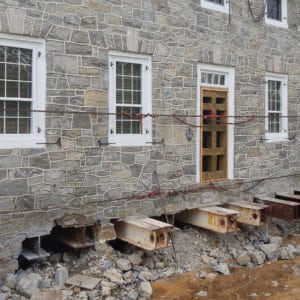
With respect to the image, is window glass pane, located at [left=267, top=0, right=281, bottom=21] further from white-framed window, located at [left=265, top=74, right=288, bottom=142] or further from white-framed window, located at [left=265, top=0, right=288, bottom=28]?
white-framed window, located at [left=265, top=74, right=288, bottom=142]

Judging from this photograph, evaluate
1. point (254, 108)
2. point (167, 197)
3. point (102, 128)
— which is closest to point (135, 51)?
point (102, 128)

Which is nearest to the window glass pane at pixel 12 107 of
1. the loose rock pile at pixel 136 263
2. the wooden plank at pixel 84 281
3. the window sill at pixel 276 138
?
the loose rock pile at pixel 136 263

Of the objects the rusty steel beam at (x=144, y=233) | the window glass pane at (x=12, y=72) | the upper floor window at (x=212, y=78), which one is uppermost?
the upper floor window at (x=212, y=78)

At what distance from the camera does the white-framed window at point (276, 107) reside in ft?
34.7

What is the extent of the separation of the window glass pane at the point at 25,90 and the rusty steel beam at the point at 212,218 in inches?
157

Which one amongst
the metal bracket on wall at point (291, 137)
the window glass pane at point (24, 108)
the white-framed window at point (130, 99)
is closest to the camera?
the window glass pane at point (24, 108)

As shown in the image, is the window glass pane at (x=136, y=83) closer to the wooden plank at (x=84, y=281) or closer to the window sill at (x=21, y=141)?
the window sill at (x=21, y=141)

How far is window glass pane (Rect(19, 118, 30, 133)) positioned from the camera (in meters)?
6.82

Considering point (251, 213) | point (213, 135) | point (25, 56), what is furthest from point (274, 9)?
point (25, 56)

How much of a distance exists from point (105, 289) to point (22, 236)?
1.51 m

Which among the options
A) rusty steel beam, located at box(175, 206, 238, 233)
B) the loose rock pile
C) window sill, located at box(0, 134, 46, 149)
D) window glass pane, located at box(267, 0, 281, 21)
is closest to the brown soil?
the loose rock pile

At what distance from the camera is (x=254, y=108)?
10.1 m

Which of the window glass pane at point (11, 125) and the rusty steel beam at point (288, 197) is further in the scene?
the rusty steel beam at point (288, 197)

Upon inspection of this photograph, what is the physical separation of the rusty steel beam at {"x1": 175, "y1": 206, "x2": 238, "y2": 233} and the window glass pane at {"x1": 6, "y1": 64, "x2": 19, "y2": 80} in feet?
14.1
